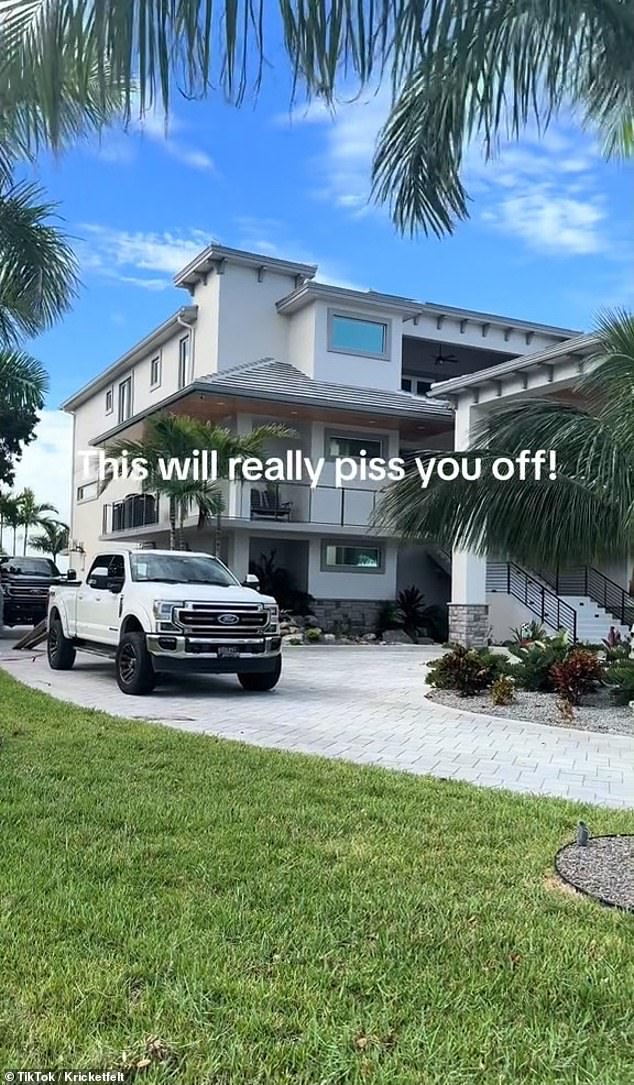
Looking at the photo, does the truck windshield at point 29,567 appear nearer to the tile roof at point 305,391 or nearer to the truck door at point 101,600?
the tile roof at point 305,391

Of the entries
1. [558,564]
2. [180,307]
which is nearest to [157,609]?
[558,564]

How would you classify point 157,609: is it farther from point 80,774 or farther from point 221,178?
point 221,178

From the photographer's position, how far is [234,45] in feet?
10.6

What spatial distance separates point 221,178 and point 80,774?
4179 mm

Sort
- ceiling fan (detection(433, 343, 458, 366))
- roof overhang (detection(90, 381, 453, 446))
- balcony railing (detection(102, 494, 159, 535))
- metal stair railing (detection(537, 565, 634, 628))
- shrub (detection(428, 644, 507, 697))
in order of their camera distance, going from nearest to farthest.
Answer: shrub (detection(428, 644, 507, 697)) < roof overhang (detection(90, 381, 453, 446)) < metal stair railing (detection(537, 565, 634, 628)) < balcony railing (detection(102, 494, 159, 535)) < ceiling fan (detection(433, 343, 458, 366))

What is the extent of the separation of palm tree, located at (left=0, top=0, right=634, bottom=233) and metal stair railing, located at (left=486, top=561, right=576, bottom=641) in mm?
16100

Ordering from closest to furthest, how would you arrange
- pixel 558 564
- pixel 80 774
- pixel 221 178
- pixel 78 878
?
pixel 78 878, pixel 221 178, pixel 80 774, pixel 558 564

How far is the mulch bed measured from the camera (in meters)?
4.00

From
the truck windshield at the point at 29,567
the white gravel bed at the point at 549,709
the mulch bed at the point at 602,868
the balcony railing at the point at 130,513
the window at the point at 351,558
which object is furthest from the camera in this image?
the balcony railing at the point at 130,513

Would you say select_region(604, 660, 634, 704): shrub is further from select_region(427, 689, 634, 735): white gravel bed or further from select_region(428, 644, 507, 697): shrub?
select_region(428, 644, 507, 697): shrub

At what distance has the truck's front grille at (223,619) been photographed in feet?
36.7

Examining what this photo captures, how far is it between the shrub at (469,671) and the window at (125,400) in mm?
21595

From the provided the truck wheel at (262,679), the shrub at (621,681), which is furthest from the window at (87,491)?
the shrub at (621,681)

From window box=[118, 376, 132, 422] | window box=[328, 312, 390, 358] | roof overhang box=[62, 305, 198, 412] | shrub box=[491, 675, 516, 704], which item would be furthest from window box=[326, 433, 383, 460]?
shrub box=[491, 675, 516, 704]
